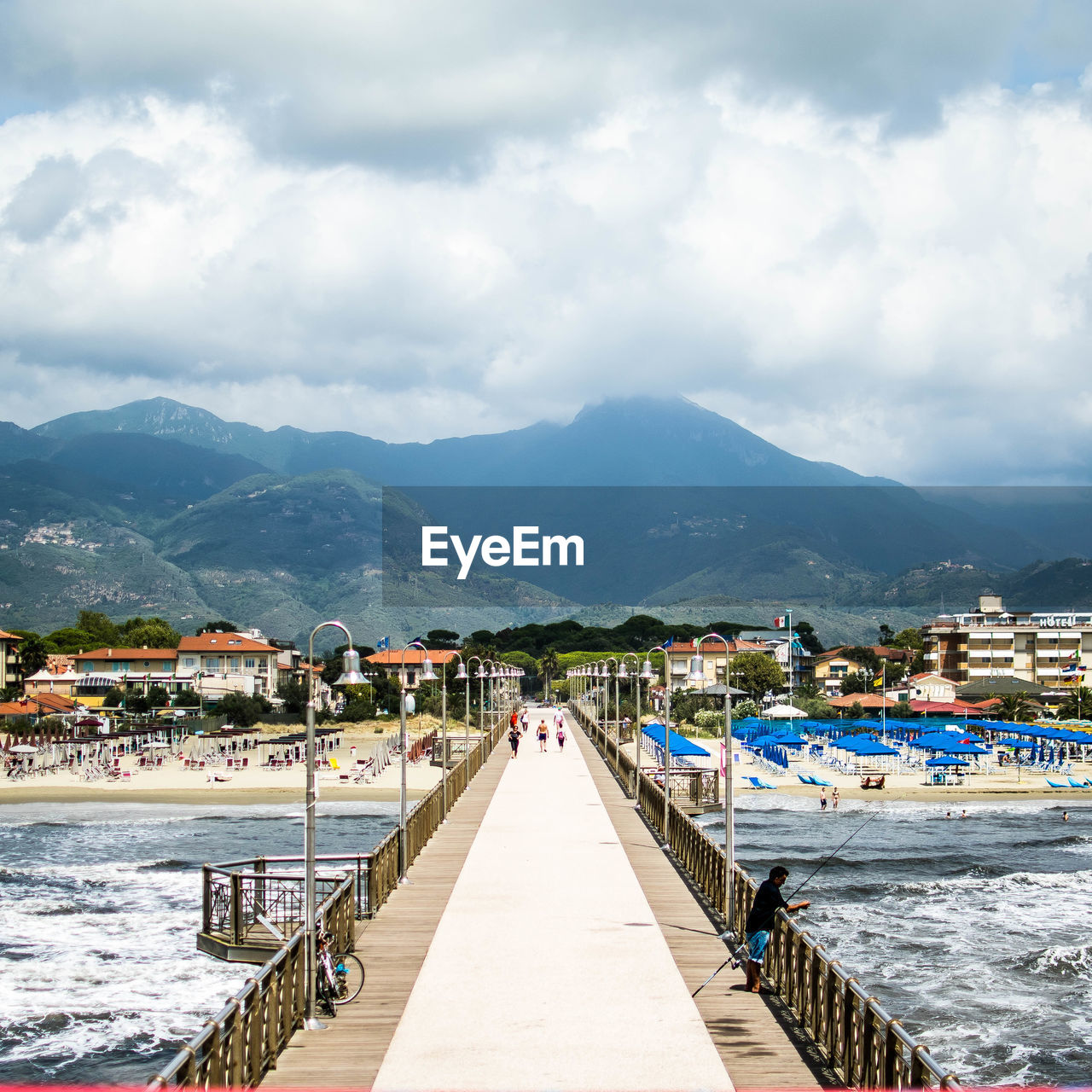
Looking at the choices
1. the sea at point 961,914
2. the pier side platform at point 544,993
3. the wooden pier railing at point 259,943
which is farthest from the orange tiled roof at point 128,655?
the pier side platform at point 544,993

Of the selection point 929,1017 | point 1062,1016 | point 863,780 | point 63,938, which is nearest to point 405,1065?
point 929,1017

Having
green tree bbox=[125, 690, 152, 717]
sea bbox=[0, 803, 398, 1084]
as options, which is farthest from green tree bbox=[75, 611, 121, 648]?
sea bbox=[0, 803, 398, 1084]

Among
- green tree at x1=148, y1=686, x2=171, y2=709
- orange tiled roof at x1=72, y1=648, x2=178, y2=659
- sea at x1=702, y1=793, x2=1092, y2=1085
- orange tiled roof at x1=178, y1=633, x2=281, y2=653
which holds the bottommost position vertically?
sea at x1=702, y1=793, x2=1092, y2=1085

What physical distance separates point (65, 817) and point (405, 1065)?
135 feet

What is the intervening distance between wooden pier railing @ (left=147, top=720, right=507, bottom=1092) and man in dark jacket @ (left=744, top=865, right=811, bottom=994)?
4.85 meters

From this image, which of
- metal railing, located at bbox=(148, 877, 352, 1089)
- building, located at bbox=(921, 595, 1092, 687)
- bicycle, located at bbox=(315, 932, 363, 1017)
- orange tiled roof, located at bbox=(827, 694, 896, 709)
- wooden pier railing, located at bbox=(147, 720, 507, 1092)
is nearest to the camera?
metal railing, located at bbox=(148, 877, 352, 1089)

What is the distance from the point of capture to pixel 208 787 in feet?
184

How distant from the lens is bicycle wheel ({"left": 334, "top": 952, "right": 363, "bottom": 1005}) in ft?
43.8

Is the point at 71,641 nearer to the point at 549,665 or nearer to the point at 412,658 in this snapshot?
the point at 412,658

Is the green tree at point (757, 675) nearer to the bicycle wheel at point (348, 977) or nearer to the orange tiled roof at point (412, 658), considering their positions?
the orange tiled roof at point (412, 658)

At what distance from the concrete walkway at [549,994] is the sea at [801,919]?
5419 millimetres

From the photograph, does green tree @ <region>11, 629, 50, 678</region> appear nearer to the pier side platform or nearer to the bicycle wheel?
the pier side platform

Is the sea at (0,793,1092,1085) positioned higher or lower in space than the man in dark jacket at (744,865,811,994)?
lower

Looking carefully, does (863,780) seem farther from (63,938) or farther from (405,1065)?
(405,1065)
